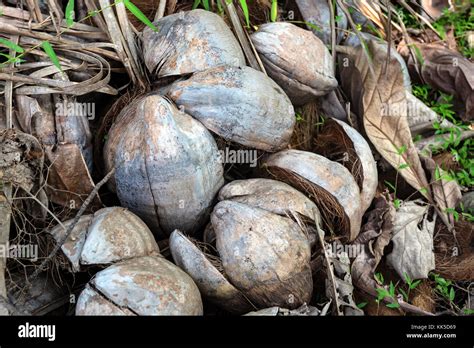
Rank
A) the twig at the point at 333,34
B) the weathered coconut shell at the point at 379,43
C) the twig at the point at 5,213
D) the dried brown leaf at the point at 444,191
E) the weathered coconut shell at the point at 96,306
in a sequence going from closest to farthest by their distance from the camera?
1. the weathered coconut shell at the point at 96,306
2. the twig at the point at 5,213
3. the dried brown leaf at the point at 444,191
4. the twig at the point at 333,34
5. the weathered coconut shell at the point at 379,43

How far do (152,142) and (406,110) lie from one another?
1.19m

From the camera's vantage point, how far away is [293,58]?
2.71 meters

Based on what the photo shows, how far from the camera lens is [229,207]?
2340 mm

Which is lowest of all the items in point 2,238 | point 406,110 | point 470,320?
point 470,320

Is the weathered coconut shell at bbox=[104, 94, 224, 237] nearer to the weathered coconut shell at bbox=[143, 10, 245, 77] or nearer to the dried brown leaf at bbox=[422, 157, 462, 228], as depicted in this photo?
Result: the weathered coconut shell at bbox=[143, 10, 245, 77]

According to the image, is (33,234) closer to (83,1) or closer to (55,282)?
(55,282)

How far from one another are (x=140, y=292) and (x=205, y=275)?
276 mm

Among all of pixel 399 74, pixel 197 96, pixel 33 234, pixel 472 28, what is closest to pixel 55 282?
pixel 33 234

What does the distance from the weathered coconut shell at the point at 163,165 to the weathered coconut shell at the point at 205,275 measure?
0.47 feet

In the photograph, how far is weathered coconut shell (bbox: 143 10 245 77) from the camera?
8.22 feet

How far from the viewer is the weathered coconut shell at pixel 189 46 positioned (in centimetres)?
251

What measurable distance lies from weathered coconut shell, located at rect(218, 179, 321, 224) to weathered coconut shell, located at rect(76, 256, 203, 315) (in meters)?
0.41

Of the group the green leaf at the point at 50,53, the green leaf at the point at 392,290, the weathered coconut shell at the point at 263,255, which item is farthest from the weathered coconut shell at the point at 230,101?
the green leaf at the point at 392,290

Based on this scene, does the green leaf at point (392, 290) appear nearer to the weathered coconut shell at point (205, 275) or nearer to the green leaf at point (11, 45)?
the weathered coconut shell at point (205, 275)
